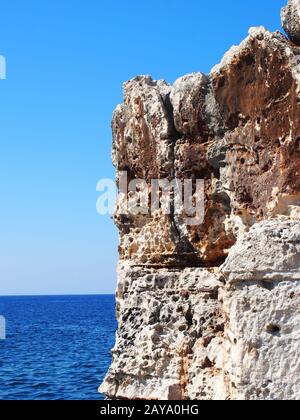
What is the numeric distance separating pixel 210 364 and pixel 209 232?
1.20 meters

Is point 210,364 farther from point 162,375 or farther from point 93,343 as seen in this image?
point 93,343

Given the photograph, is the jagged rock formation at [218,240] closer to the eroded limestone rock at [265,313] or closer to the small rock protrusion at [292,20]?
the eroded limestone rock at [265,313]

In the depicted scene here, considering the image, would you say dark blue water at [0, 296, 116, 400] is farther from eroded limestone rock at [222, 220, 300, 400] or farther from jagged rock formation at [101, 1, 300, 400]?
→ eroded limestone rock at [222, 220, 300, 400]

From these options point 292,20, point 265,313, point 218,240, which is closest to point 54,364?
point 218,240

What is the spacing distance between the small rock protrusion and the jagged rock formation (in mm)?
117

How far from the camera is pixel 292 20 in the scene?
21.1 ft

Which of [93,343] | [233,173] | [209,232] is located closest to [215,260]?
[209,232]

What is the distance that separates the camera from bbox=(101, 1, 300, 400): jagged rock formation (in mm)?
5863

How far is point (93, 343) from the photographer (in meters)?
45.4

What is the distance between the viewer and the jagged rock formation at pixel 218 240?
231 inches

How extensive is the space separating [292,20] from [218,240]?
6.70 ft

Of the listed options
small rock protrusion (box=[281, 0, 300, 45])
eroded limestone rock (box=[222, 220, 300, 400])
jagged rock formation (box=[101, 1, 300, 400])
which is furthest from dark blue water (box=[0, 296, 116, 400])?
small rock protrusion (box=[281, 0, 300, 45])

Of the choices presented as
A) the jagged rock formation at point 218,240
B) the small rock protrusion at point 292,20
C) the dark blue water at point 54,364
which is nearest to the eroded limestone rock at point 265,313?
the jagged rock formation at point 218,240

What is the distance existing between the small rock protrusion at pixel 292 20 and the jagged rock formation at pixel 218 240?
0.12 metres
